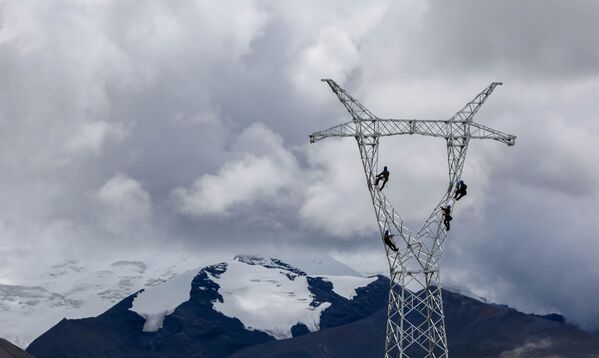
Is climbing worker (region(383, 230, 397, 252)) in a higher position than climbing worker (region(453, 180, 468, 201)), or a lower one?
lower

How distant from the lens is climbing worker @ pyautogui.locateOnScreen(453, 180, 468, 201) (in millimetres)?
91562

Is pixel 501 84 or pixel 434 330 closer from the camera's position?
pixel 434 330

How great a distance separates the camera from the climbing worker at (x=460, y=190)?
91.6 meters

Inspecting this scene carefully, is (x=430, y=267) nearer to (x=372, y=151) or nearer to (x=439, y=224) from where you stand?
(x=439, y=224)

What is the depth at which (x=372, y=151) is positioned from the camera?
9194 centimetres

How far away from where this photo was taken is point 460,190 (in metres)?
91.8

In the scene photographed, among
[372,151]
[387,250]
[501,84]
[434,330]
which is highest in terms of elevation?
[501,84]

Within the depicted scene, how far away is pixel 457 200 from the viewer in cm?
9288

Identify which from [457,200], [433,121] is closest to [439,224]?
[457,200]

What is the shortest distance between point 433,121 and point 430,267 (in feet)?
38.0

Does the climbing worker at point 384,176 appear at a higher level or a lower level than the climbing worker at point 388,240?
higher

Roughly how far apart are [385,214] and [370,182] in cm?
278

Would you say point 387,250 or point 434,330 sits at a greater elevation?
point 387,250

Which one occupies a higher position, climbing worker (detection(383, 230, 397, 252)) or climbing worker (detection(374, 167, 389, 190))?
climbing worker (detection(374, 167, 389, 190))
